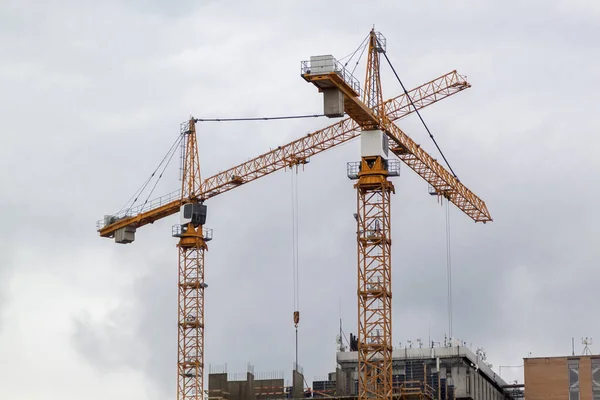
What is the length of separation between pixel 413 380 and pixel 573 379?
18.7 m

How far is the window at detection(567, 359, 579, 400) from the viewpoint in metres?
156

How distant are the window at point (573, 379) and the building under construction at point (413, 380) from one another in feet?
31.3

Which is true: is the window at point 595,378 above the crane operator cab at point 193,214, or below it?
below

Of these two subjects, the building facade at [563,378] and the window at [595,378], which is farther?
the building facade at [563,378]

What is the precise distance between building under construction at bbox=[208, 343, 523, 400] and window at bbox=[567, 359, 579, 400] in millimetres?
9528

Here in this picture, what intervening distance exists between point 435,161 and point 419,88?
7610mm

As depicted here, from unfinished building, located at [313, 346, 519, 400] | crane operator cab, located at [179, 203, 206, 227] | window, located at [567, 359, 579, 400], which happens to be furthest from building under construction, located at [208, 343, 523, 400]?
crane operator cab, located at [179, 203, 206, 227]

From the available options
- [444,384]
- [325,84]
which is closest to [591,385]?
[444,384]

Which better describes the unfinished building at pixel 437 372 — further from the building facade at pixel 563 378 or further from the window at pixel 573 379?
the window at pixel 573 379

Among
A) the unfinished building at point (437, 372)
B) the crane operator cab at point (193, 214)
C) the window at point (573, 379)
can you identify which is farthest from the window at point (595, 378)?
the crane operator cab at point (193, 214)

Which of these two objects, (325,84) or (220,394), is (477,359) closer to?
(220,394)

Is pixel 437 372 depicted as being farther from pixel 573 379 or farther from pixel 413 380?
pixel 573 379

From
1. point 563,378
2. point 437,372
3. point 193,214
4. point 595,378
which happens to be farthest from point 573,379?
point 193,214

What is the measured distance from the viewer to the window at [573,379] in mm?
155500
